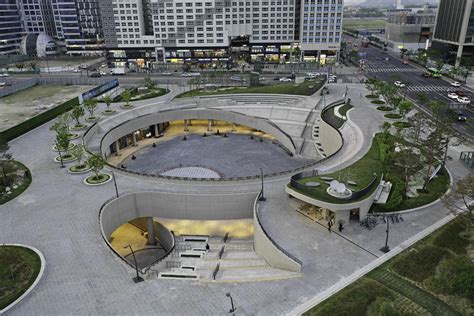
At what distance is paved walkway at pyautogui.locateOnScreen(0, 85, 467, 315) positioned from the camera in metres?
30.8

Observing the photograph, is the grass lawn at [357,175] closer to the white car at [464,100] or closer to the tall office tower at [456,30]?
the white car at [464,100]

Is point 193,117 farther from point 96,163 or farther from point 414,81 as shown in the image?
point 414,81

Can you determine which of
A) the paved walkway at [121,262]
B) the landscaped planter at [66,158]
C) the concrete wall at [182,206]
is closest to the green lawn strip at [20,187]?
the paved walkway at [121,262]

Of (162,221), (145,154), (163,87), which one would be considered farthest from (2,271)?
(163,87)

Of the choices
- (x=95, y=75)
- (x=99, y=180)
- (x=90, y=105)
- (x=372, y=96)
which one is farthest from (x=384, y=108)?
(x=95, y=75)

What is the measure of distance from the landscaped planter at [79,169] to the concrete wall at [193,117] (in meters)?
12.4

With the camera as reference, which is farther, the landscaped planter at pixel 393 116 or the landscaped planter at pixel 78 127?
the landscaped planter at pixel 78 127

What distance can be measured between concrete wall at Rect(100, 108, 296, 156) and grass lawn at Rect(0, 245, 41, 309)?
33.6 m

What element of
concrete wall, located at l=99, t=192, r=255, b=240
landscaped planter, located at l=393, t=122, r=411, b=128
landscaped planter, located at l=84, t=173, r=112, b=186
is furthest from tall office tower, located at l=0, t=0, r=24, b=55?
landscaped planter, located at l=393, t=122, r=411, b=128

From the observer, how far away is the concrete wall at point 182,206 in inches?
1860

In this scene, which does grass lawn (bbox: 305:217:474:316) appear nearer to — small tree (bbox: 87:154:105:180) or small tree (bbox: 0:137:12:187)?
small tree (bbox: 87:154:105:180)

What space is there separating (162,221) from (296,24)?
418 ft

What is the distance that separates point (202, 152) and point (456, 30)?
115566 mm

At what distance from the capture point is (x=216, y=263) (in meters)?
39.2
